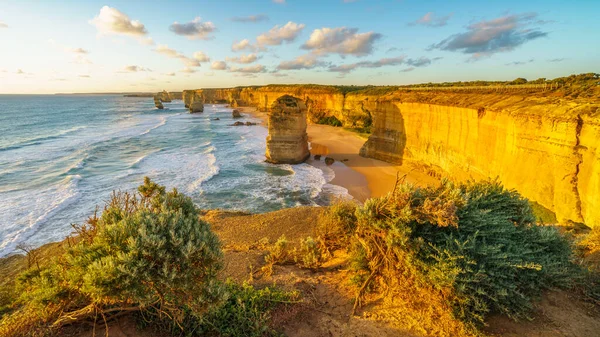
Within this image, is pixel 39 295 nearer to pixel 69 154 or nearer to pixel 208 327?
pixel 208 327

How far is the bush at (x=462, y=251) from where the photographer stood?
4.59 m

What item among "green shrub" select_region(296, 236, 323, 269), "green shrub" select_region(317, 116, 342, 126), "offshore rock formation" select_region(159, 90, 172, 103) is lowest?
"green shrub" select_region(296, 236, 323, 269)

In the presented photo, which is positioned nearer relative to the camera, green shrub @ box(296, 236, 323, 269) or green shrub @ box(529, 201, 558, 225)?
green shrub @ box(296, 236, 323, 269)

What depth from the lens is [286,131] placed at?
2509 cm

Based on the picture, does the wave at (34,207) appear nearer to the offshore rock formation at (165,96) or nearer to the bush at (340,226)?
the bush at (340,226)

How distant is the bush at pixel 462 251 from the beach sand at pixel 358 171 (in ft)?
33.7

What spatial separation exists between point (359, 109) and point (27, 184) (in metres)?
41.2

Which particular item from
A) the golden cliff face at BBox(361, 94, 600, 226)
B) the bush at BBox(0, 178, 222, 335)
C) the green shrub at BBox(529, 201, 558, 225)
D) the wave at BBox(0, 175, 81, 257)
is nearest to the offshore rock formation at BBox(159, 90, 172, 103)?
the wave at BBox(0, 175, 81, 257)

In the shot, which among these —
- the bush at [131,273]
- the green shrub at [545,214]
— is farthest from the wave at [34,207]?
the green shrub at [545,214]

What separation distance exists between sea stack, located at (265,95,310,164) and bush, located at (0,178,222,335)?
69.4 feet

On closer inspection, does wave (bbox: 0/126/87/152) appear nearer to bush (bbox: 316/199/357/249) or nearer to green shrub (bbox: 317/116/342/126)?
bush (bbox: 316/199/357/249)

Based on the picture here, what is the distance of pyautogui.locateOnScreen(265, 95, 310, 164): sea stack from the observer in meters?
24.7

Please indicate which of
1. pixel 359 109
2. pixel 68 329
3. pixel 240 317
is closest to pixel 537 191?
pixel 240 317

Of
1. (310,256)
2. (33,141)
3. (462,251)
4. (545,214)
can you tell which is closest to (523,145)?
(545,214)
